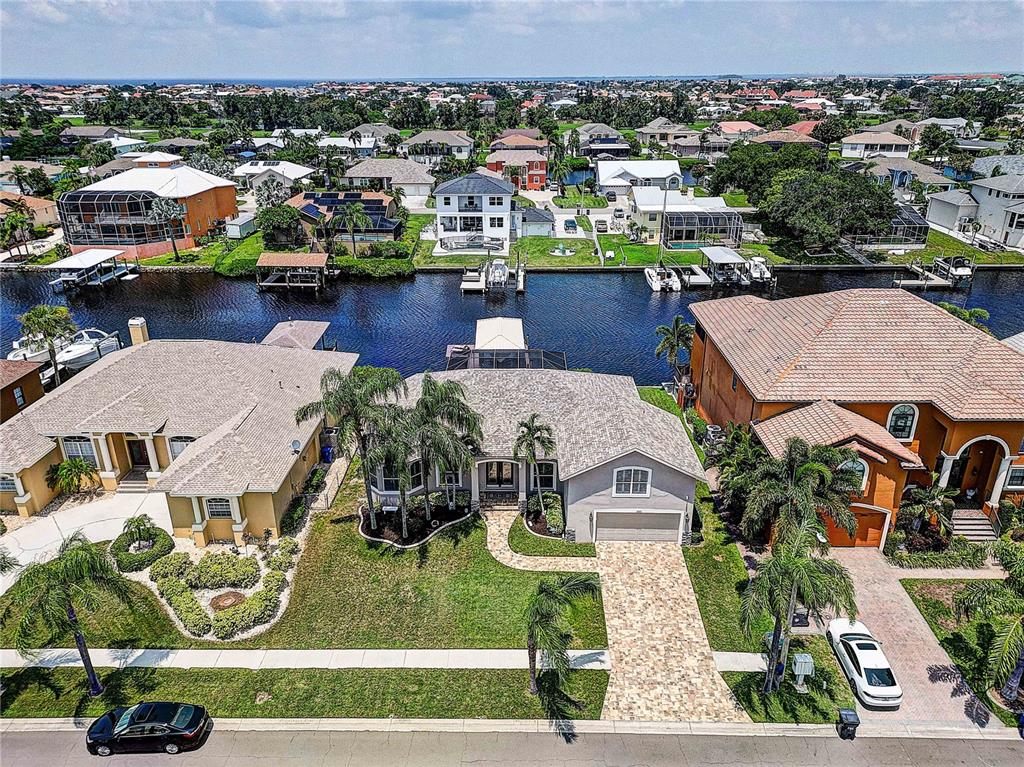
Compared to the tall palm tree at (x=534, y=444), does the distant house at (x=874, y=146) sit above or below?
above

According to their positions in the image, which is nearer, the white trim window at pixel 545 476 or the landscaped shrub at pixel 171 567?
the landscaped shrub at pixel 171 567

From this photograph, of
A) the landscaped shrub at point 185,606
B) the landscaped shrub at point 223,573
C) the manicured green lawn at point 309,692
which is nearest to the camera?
the manicured green lawn at point 309,692

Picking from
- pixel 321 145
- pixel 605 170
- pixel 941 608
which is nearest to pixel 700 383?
pixel 941 608

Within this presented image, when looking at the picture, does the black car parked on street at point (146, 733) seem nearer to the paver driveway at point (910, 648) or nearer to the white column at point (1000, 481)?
the paver driveway at point (910, 648)

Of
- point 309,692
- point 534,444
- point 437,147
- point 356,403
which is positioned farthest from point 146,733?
point 437,147

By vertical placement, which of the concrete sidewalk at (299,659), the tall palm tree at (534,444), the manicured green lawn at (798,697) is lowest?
the concrete sidewalk at (299,659)

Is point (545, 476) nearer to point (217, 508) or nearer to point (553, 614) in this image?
point (553, 614)

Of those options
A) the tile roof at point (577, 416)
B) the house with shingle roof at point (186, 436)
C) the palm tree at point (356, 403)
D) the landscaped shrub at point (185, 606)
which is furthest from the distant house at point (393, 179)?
the landscaped shrub at point (185, 606)

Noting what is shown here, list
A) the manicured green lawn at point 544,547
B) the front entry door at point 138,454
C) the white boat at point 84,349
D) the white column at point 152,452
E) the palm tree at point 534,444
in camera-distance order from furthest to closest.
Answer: the white boat at point 84,349
the front entry door at point 138,454
the white column at point 152,452
the palm tree at point 534,444
the manicured green lawn at point 544,547
